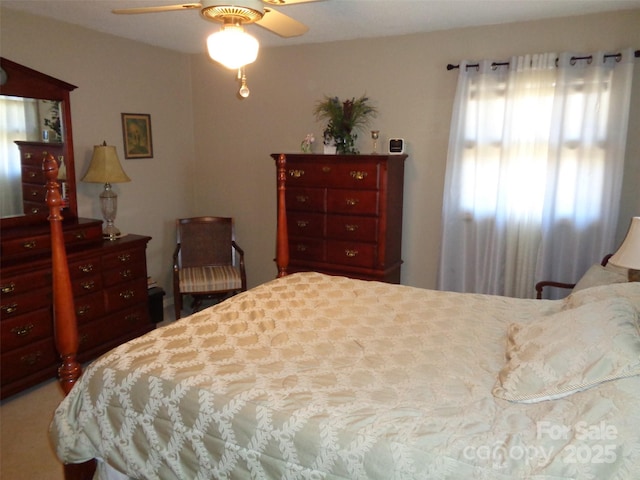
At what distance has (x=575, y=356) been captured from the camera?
163 cm

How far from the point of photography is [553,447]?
4.42 feet

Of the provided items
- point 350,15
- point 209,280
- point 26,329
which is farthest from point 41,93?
point 350,15

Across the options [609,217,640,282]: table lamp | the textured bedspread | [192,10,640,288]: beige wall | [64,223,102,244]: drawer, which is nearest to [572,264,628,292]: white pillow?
[609,217,640,282]: table lamp

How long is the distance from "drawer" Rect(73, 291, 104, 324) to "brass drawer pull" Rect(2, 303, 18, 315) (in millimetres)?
406

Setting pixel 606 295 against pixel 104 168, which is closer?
pixel 606 295

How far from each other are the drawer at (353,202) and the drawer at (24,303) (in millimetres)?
2151

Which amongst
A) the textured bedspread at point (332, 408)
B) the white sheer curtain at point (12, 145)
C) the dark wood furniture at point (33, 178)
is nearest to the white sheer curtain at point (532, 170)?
the textured bedspread at point (332, 408)

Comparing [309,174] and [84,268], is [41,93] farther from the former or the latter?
[309,174]

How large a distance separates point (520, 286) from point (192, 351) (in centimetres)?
273

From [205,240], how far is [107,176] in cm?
120

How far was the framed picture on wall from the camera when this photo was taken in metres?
4.36

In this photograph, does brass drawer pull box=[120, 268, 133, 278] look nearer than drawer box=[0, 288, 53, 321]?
No

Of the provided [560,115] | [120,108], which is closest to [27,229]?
[120,108]

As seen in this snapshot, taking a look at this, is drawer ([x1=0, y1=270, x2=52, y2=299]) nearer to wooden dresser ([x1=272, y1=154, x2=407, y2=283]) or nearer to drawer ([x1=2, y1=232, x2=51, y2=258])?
drawer ([x1=2, y1=232, x2=51, y2=258])
